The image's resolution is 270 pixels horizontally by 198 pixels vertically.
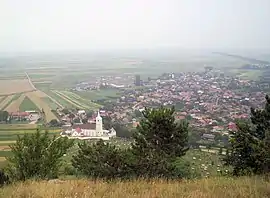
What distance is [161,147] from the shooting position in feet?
27.0

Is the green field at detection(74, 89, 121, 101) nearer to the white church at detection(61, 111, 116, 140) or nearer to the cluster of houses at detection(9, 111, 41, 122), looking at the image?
the cluster of houses at detection(9, 111, 41, 122)

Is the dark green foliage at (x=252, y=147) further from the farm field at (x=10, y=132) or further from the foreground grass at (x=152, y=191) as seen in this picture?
the farm field at (x=10, y=132)

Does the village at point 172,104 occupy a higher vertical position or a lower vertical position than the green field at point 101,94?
higher

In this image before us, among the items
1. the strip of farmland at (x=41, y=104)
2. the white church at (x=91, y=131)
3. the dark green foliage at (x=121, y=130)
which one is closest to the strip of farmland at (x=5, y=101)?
the strip of farmland at (x=41, y=104)

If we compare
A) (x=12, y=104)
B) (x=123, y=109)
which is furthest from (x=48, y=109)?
(x=123, y=109)

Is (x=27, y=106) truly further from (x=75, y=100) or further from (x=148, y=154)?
(x=148, y=154)

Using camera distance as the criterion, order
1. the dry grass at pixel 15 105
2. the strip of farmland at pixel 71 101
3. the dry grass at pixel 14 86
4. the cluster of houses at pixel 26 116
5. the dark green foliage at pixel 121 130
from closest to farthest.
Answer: the dark green foliage at pixel 121 130
the cluster of houses at pixel 26 116
the dry grass at pixel 15 105
the strip of farmland at pixel 71 101
the dry grass at pixel 14 86

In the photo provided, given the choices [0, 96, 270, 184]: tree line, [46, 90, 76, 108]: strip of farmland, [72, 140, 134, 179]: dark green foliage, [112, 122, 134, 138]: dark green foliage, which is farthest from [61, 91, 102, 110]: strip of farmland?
[72, 140, 134, 179]: dark green foliage

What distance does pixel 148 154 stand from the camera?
728cm

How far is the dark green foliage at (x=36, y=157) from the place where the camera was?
308 inches

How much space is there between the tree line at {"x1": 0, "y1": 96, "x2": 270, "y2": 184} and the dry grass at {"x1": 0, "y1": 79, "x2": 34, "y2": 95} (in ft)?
133

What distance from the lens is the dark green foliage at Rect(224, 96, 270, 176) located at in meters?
6.27

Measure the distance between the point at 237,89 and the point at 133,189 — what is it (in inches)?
1728

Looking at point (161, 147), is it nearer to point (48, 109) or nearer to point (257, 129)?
point (257, 129)
